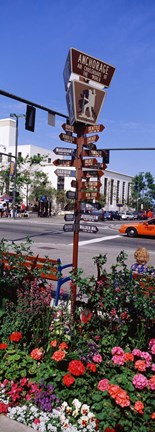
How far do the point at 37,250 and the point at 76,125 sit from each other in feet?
31.0

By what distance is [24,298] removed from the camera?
13.6 ft

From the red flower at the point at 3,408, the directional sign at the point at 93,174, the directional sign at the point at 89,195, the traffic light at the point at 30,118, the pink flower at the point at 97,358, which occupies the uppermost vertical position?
the traffic light at the point at 30,118

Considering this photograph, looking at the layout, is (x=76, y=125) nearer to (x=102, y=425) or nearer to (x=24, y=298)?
(x=24, y=298)

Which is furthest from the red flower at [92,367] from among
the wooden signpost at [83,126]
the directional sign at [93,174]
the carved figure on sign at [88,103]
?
the carved figure on sign at [88,103]

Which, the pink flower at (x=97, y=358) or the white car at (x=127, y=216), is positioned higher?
the white car at (x=127, y=216)

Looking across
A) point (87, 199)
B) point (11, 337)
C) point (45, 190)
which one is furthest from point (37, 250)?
point (45, 190)

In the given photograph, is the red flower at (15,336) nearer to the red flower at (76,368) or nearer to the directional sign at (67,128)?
the red flower at (76,368)

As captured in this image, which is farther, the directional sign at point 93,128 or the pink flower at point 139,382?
the directional sign at point 93,128

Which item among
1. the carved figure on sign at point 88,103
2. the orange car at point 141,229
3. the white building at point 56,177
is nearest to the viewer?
the carved figure on sign at point 88,103

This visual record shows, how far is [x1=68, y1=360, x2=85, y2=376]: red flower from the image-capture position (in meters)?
3.07

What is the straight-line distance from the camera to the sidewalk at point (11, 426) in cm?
280

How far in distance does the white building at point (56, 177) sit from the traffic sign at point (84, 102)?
230ft

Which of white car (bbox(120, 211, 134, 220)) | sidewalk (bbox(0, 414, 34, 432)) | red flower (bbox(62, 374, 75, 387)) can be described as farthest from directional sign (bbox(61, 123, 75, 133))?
white car (bbox(120, 211, 134, 220))

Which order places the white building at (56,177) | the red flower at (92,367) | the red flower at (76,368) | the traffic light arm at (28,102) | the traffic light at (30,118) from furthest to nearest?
the white building at (56,177) < the traffic light at (30,118) < the traffic light arm at (28,102) < the red flower at (92,367) < the red flower at (76,368)
